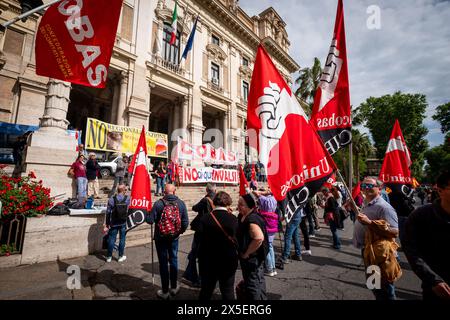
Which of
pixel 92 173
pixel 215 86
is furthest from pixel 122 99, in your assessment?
pixel 215 86

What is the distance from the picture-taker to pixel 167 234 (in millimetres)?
3230

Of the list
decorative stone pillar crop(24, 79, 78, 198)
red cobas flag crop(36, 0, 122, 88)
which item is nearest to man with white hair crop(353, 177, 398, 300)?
red cobas flag crop(36, 0, 122, 88)

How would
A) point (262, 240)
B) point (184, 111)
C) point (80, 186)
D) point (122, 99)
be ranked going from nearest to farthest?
1. point (262, 240)
2. point (80, 186)
3. point (122, 99)
4. point (184, 111)

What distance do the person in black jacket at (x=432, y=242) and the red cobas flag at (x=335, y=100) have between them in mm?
1155

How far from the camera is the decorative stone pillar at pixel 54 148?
651cm

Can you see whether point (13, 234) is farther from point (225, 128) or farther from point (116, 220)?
point (225, 128)

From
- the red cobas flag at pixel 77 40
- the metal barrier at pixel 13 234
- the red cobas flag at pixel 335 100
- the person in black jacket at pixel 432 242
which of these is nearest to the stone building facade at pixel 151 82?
the metal barrier at pixel 13 234

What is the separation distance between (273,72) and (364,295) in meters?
3.80

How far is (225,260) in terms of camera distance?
8.05ft

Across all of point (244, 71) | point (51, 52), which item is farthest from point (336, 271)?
point (244, 71)

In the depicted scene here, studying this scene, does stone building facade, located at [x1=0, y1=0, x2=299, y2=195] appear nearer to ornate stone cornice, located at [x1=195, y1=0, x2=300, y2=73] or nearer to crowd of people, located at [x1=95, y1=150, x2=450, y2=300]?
ornate stone cornice, located at [x1=195, y1=0, x2=300, y2=73]

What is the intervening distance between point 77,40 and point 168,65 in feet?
44.5

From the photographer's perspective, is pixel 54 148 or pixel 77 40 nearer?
pixel 77 40
